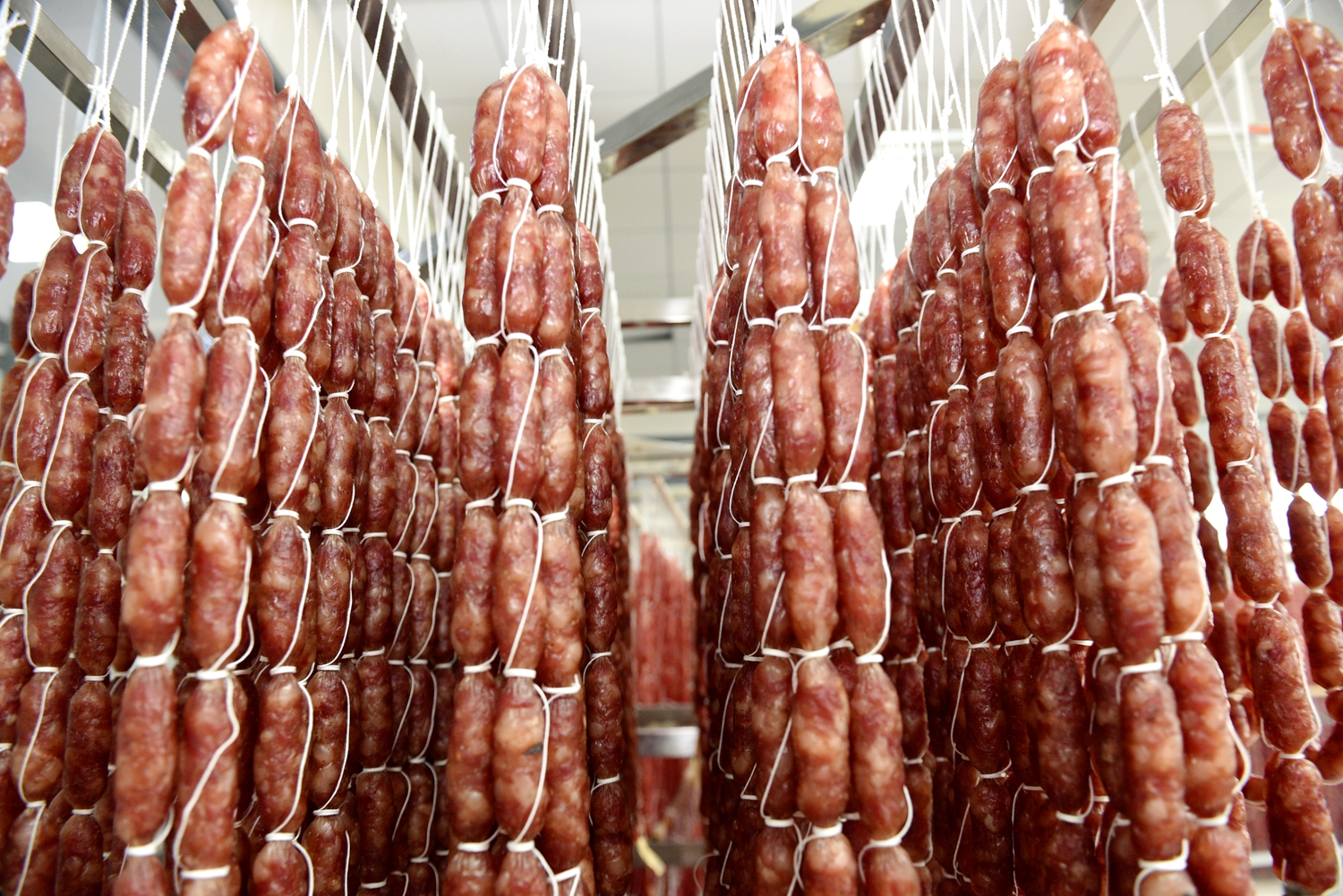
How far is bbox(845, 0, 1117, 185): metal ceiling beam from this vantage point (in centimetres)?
197

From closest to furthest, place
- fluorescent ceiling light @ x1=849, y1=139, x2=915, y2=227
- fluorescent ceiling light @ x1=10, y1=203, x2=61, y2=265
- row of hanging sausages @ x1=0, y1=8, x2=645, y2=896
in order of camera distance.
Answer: row of hanging sausages @ x1=0, y1=8, x2=645, y2=896 → fluorescent ceiling light @ x1=849, y1=139, x2=915, y2=227 → fluorescent ceiling light @ x1=10, y1=203, x2=61, y2=265

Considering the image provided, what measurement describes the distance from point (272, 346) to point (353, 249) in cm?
37

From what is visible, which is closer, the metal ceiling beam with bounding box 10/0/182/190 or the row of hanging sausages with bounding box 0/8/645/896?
the row of hanging sausages with bounding box 0/8/645/896

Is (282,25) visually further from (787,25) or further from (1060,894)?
(1060,894)

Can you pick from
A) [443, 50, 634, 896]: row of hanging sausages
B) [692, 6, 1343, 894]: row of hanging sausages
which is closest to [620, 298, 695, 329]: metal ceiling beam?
[692, 6, 1343, 894]: row of hanging sausages

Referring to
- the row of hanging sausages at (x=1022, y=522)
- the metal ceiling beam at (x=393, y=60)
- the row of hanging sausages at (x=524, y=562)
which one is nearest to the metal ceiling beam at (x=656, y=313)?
the metal ceiling beam at (x=393, y=60)

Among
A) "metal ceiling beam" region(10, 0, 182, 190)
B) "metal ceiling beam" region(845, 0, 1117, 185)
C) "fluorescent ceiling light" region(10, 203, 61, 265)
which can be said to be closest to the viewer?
"metal ceiling beam" region(10, 0, 182, 190)

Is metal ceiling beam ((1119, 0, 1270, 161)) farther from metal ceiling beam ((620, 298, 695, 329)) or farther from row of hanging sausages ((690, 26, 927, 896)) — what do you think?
metal ceiling beam ((620, 298, 695, 329))

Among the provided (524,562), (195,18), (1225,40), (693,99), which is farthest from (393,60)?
(1225,40)

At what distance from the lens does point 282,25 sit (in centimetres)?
362

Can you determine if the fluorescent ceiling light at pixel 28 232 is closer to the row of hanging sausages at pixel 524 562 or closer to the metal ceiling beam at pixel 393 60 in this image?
the metal ceiling beam at pixel 393 60

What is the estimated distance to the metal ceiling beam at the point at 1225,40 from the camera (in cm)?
205

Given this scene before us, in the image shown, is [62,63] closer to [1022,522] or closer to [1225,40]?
[1022,522]

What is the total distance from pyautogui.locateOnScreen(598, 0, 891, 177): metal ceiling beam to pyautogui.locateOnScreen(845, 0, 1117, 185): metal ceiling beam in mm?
98
